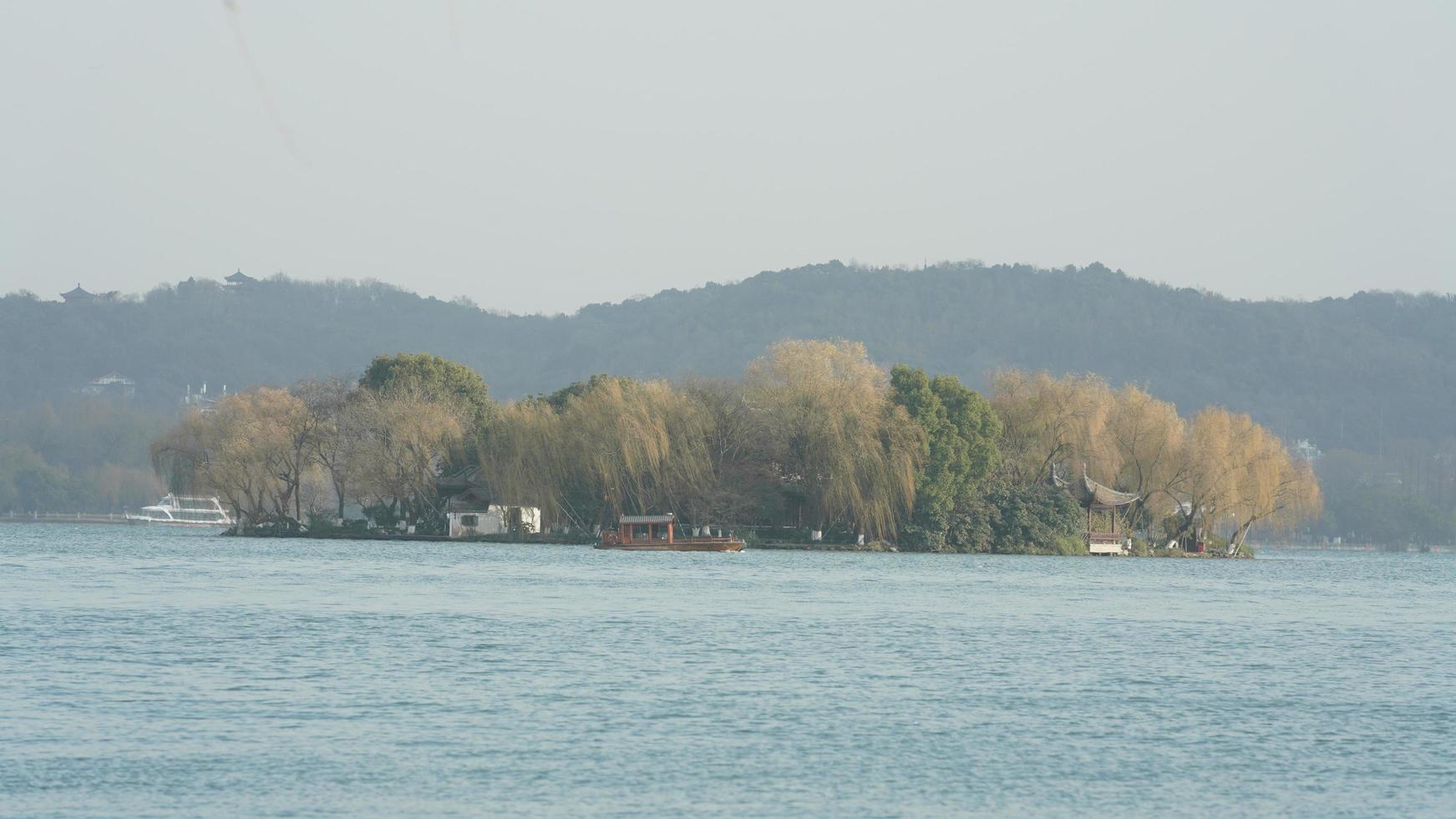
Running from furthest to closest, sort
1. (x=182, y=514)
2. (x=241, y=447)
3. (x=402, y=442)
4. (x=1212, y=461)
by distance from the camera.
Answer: (x=182, y=514) → (x=402, y=442) → (x=241, y=447) → (x=1212, y=461)

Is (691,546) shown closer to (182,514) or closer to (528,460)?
(528,460)

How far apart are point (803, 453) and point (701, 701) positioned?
157 ft

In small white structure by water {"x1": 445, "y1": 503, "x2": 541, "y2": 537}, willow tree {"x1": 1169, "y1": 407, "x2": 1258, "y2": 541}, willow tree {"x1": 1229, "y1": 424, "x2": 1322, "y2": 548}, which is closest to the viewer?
willow tree {"x1": 1169, "y1": 407, "x2": 1258, "y2": 541}

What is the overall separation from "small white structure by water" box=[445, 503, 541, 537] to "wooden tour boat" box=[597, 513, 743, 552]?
9.51m

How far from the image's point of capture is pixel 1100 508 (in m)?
79.0

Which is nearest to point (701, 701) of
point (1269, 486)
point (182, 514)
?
point (1269, 486)

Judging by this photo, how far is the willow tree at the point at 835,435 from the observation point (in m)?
69.8

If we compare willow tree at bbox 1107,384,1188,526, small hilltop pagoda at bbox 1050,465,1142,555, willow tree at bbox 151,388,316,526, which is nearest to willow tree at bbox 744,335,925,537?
small hilltop pagoda at bbox 1050,465,1142,555

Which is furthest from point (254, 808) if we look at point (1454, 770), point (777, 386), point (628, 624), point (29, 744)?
point (777, 386)

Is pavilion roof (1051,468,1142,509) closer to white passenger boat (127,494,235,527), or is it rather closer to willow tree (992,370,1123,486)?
willow tree (992,370,1123,486)

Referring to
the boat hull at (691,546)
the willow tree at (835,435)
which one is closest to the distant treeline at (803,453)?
the willow tree at (835,435)

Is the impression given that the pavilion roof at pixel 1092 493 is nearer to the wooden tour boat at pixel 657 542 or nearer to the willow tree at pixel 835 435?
the willow tree at pixel 835 435

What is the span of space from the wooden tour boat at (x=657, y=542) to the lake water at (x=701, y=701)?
23802 mm

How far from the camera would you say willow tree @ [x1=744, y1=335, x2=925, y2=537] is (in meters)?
69.8
